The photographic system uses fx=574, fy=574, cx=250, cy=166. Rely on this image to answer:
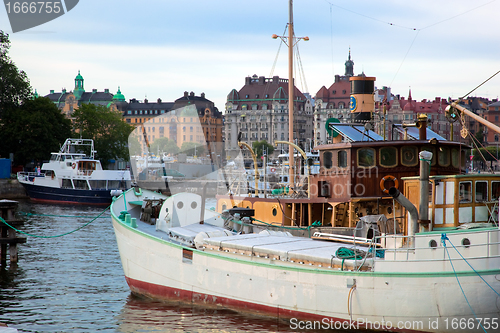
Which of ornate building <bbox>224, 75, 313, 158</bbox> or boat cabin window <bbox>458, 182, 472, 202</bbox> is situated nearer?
boat cabin window <bbox>458, 182, 472, 202</bbox>

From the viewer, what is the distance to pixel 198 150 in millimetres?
19391

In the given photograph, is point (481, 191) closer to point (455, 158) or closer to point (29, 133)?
point (455, 158)

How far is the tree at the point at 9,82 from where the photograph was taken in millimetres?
86875

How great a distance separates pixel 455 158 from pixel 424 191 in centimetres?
647

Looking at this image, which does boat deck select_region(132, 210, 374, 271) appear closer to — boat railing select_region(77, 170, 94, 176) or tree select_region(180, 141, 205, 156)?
tree select_region(180, 141, 205, 156)

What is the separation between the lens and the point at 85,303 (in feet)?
70.6

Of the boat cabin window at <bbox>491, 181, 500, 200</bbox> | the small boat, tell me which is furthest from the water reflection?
the small boat

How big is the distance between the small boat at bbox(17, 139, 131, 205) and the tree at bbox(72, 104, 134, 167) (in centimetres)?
2718

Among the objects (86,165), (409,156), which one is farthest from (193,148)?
(86,165)

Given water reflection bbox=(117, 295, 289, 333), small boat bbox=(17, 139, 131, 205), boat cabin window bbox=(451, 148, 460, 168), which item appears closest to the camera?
water reflection bbox=(117, 295, 289, 333)

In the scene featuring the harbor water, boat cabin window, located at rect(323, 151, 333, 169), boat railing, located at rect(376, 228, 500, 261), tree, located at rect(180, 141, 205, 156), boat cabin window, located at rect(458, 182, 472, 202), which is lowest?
the harbor water

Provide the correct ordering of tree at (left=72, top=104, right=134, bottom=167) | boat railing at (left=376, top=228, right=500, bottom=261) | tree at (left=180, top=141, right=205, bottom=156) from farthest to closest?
1. tree at (left=72, top=104, right=134, bottom=167)
2. tree at (left=180, top=141, right=205, bottom=156)
3. boat railing at (left=376, top=228, right=500, bottom=261)

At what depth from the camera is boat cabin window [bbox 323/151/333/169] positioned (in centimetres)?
2353

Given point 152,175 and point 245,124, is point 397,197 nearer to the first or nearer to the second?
point 152,175
